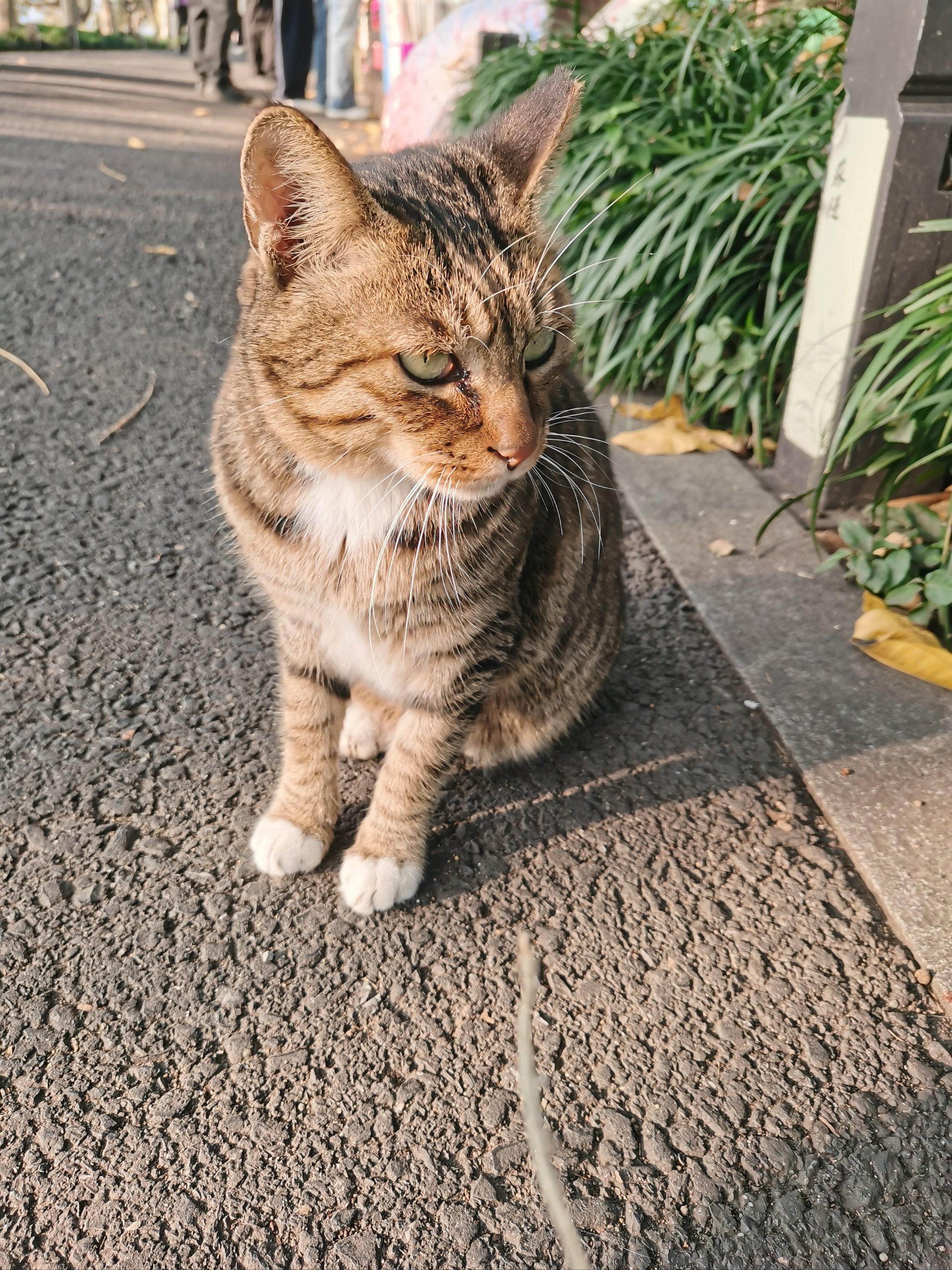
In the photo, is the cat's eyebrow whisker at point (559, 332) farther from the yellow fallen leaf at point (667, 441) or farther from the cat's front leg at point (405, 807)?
the yellow fallen leaf at point (667, 441)

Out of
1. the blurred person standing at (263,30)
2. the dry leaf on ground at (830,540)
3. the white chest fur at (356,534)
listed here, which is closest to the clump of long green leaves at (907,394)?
the dry leaf on ground at (830,540)

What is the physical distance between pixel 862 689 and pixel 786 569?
0.57m

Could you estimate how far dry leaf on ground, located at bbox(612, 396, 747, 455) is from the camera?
355 cm

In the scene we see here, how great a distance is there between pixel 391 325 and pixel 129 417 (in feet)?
7.80

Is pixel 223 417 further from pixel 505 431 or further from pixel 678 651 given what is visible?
pixel 678 651

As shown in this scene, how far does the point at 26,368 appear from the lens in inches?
152

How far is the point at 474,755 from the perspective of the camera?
225 centimetres

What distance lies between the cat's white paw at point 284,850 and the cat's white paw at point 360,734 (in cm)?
33

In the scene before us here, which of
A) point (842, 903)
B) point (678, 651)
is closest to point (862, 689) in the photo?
point (678, 651)

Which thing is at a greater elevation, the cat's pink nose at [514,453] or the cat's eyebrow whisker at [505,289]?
the cat's eyebrow whisker at [505,289]

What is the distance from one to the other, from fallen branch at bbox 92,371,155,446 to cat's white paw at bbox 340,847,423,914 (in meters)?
2.18

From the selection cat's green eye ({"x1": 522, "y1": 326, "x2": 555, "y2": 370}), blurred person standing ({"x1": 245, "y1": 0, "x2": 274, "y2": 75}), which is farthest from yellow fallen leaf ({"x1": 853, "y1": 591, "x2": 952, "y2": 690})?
blurred person standing ({"x1": 245, "y1": 0, "x2": 274, "y2": 75})

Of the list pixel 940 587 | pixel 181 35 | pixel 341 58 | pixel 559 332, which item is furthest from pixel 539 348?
pixel 181 35

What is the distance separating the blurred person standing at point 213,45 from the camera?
29.0 feet
